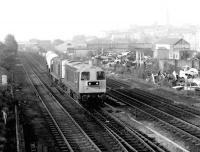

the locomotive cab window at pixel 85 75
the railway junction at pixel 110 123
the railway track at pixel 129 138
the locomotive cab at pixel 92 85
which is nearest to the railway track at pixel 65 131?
the railway junction at pixel 110 123

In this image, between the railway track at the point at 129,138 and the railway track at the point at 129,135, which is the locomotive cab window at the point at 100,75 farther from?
the railway track at the point at 129,138

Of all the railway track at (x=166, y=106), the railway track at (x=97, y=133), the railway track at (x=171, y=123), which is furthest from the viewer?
the railway track at (x=166, y=106)

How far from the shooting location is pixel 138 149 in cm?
1310

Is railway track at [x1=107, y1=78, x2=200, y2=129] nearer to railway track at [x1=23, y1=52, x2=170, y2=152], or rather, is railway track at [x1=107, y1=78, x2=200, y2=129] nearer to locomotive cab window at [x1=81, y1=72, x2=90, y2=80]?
railway track at [x1=23, y1=52, x2=170, y2=152]

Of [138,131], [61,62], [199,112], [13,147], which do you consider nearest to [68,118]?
[138,131]

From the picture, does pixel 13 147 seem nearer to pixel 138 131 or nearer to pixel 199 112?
pixel 138 131

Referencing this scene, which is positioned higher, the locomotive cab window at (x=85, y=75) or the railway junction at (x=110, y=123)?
the locomotive cab window at (x=85, y=75)

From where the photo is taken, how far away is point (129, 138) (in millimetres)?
14734

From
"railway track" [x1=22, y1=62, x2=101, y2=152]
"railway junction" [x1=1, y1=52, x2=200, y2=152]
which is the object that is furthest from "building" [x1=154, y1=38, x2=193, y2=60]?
"railway track" [x1=22, y1=62, x2=101, y2=152]

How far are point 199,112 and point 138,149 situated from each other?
8729 mm

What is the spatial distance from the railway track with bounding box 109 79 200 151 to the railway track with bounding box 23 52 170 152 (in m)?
1.78

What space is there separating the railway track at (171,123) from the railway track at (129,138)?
1782mm

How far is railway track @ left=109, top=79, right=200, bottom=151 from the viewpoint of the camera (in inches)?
580

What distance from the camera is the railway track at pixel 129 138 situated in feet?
43.4
